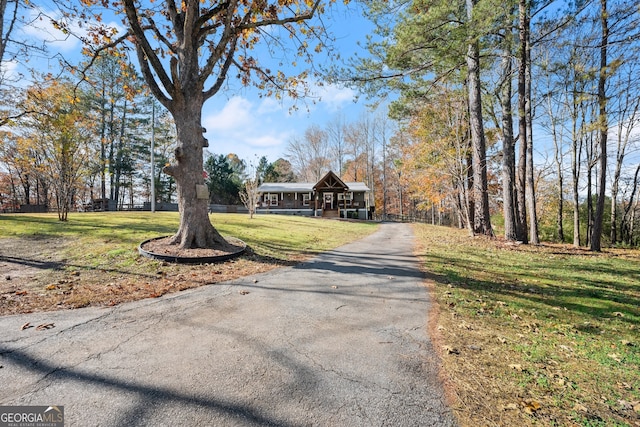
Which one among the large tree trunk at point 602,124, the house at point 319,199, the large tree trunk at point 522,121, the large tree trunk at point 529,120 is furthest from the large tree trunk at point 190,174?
the house at point 319,199

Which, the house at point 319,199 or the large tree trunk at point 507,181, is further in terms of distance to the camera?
the house at point 319,199

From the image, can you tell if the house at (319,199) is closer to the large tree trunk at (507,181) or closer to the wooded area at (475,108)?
the wooded area at (475,108)

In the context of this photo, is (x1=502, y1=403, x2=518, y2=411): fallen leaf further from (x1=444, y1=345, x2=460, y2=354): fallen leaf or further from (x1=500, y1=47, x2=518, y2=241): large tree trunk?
(x1=500, y1=47, x2=518, y2=241): large tree trunk

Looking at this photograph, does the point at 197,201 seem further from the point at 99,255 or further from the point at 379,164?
the point at 379,164

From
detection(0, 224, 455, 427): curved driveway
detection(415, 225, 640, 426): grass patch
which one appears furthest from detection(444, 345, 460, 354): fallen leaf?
detection(0, 224, 455, 427): curved driveway

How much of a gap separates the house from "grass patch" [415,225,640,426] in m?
24.9

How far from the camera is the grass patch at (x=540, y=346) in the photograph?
6.27 ft

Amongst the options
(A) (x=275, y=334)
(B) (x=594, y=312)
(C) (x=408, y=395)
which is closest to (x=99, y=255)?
(A) (x=275, y=334)

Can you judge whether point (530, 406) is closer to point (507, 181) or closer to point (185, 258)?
point (185, 258)

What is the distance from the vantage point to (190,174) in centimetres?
642

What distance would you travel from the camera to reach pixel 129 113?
32.2 m

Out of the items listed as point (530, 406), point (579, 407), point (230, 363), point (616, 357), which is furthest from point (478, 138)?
point (230, 363)

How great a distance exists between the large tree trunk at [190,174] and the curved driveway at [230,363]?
272 cm

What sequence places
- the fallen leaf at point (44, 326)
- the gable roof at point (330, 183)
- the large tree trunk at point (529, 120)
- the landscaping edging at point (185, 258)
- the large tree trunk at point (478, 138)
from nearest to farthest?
1. the fallen leaf at point (44, 326)
2. the landscaping edging at point (185, 258)
3. the large tree trunk at point (529, 120)
4. the large tree trunk at point (478, 138)
5. the gable roof at point (330, 183)
